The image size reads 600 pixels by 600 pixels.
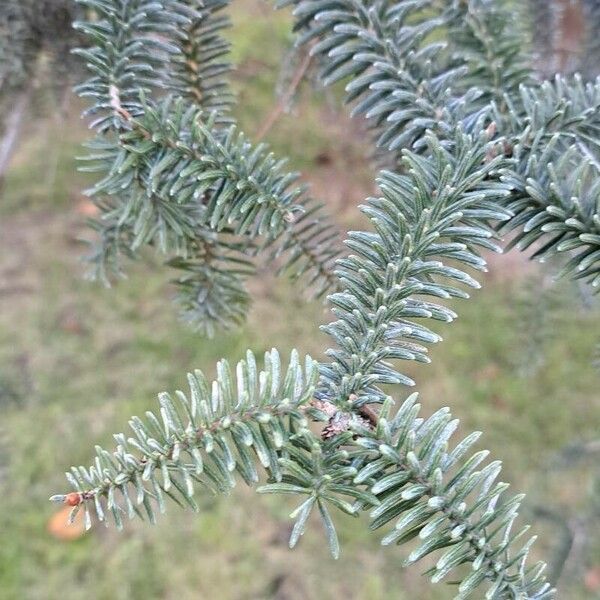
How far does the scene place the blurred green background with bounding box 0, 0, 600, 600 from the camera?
1.74m

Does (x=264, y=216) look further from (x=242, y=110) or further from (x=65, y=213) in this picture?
(x=65, y=213)

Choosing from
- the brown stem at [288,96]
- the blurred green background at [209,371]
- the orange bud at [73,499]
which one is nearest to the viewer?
the orange bud at [73,499]

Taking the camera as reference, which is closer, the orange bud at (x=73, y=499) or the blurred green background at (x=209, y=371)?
the orange bud at (x=73, y=499)

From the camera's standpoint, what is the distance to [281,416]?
1.24ft

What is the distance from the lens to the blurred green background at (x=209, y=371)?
1.74 m

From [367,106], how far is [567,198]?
17cm

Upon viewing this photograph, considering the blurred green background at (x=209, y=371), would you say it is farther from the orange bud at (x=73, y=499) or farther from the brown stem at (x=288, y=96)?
the orange bud at (x=73, y=499)

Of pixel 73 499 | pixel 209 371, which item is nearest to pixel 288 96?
pixel 73 499

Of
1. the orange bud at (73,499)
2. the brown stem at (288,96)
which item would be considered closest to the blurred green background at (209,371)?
the brown stem at (288,96)

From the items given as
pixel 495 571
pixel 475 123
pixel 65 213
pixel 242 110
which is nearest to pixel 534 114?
pixel 475 123

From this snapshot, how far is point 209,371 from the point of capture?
2.04m

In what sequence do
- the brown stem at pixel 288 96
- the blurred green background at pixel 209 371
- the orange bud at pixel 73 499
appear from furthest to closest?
the blurred green background at pixel 209 371, the brown stem at pixel 288 96, the orange bud at pixel 73 499

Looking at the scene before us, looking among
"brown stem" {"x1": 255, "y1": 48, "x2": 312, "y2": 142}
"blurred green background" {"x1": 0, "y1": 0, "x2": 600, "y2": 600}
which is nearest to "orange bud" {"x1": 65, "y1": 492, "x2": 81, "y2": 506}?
"brown stem" {"x1": 255, "y1": 48, "x2": 312, "y2": 142}

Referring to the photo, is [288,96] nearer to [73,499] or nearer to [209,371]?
[73,499]
